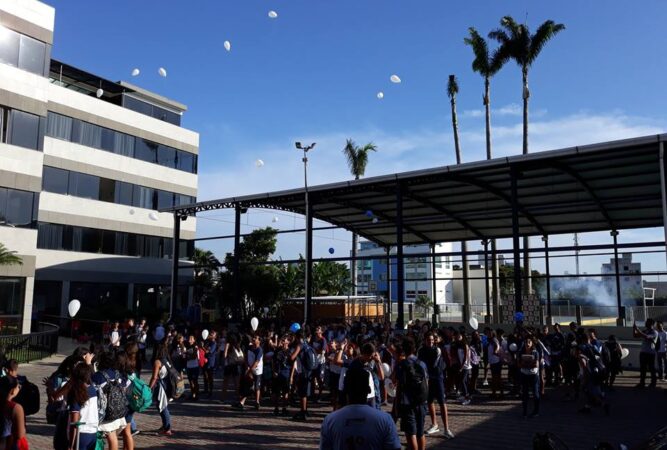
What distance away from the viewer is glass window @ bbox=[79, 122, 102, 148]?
32.8 m

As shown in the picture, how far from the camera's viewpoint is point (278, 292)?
120ft

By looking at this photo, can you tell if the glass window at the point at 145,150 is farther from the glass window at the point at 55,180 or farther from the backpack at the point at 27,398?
the backpack at the point at 27,398

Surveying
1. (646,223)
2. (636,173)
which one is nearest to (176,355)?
(636,173)

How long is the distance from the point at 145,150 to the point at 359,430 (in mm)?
36380

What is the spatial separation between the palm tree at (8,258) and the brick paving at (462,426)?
1332cm

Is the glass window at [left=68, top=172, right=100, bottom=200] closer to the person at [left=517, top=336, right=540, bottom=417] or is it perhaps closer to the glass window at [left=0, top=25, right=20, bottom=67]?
the glass window at [left=0, top=25, right=20, bottom=67]

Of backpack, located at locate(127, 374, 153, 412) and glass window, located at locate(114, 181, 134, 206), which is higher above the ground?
glass window, located at locate(114, 181, 134, 206)

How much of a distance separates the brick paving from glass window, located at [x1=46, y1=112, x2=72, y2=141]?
24.3 m

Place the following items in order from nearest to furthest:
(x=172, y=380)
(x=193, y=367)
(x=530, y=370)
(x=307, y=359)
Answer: (x=172, y=380) → (x=530, y=370) → (x=307, y=359) → (x=193, y=367)

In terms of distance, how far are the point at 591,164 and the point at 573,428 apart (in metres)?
11.4

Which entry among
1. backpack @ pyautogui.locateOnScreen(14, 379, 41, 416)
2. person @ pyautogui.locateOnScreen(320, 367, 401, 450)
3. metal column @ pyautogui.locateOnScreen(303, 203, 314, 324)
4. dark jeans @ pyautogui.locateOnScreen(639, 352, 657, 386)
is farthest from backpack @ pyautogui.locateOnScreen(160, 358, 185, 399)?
metal column @ pyautogui.locateOnScreen(303, 203, 314, 324)

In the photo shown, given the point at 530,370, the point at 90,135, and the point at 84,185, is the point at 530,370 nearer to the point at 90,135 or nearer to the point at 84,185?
the point at 84,185

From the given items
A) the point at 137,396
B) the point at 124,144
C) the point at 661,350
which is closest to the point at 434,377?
the point at 137,396

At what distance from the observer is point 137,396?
23.0 feet
